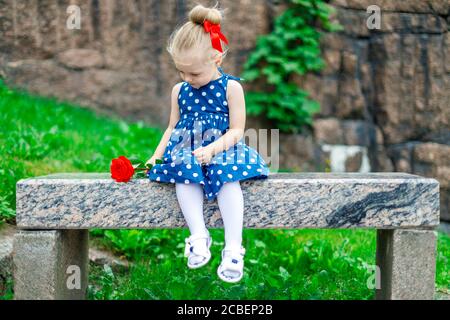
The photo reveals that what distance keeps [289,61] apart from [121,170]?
3739 millimetres

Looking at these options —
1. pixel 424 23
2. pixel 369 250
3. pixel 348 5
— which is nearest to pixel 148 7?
pixel 348 5

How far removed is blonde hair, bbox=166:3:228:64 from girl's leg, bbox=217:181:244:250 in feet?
1.99

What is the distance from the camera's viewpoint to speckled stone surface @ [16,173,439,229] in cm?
284

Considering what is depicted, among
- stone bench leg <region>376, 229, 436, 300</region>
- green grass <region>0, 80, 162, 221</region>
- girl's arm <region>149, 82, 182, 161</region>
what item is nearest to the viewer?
stone bench leg <region>376, 229, 436, 300</region>

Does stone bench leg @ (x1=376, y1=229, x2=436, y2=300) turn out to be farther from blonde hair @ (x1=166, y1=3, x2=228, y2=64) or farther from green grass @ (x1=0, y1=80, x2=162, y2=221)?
green grass @ (x1=0, y1=80, x2=162, y2=221)

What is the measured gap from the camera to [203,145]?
2932 mm

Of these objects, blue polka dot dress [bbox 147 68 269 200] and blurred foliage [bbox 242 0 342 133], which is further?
blurred foliage [bbox 242 0 342 133]

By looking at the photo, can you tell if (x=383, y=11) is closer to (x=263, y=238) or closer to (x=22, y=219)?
(x=263, y=238)

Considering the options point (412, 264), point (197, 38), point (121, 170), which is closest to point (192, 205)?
point (121, 170)

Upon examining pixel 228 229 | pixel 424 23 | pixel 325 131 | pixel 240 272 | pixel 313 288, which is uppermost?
pixel 424 23

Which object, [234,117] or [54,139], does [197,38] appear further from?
[54,139]

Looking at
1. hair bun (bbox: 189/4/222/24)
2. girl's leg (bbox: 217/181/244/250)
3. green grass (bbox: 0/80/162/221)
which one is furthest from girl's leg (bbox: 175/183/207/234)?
green grass (bbox: 0/80/162/221)

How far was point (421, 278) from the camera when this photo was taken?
2.93m
